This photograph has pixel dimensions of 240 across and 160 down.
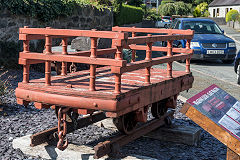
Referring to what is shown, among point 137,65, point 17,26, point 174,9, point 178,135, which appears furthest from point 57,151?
point 174,9

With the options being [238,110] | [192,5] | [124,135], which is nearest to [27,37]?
[124,135]

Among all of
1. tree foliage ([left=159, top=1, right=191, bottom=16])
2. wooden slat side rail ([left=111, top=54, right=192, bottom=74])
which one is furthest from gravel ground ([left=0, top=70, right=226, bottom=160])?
tree foliage ([left=159, top=1, right=191, bottom=16])

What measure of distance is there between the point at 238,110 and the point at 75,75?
2287 millimetres

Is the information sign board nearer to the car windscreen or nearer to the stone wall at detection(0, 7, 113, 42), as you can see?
the stone wall at detection(0, 7, 113, 42)

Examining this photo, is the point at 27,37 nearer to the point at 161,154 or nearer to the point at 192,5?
the point at 161,154

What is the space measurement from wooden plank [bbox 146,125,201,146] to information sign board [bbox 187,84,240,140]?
4.73 ft

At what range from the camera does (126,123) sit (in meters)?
5.55

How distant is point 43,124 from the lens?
6625 mm

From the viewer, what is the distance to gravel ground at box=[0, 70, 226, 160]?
5621mm

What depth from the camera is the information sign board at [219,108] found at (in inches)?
162

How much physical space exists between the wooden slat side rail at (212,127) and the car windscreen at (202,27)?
39.9ft

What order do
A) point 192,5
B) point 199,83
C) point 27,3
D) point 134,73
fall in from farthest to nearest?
point 192,5, point 27,3, point 199,83, point 134,73

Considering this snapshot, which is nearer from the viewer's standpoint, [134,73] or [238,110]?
[238,110]

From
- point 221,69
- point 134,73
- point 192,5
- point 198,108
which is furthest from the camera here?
point 192,5
